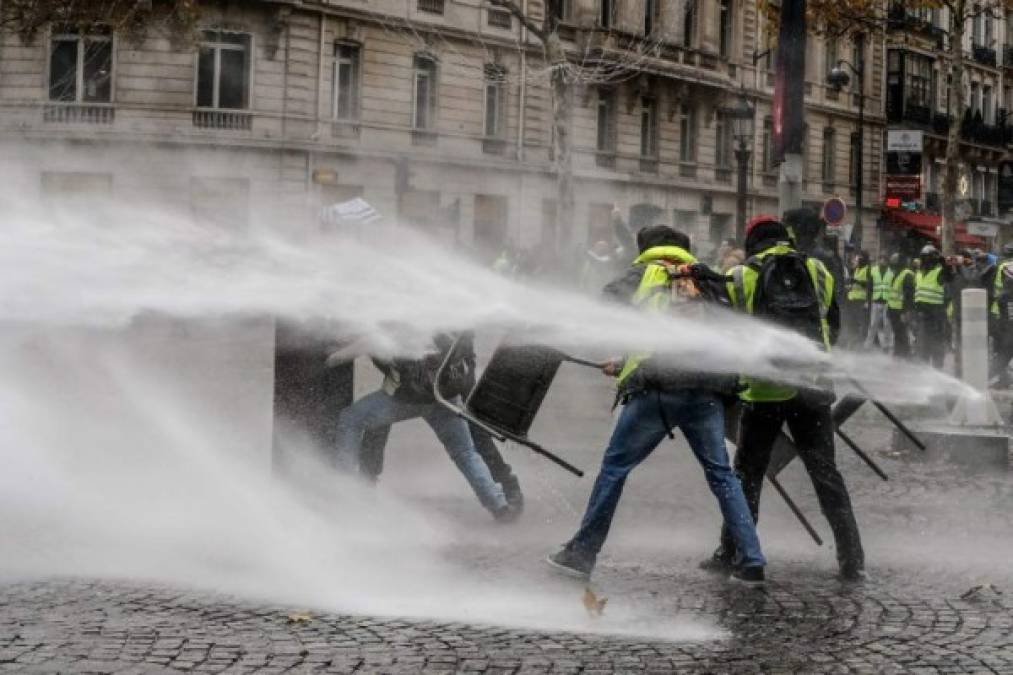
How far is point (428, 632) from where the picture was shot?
206 inches

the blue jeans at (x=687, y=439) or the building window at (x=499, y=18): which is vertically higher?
the building window at (x=499, y=18)

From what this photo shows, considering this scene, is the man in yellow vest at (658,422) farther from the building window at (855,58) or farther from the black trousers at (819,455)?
the building window at (855,58)

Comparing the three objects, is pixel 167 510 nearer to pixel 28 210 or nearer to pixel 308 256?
pixel 308 256

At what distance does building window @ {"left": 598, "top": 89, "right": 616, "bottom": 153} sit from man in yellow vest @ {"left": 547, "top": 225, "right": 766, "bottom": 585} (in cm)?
3268

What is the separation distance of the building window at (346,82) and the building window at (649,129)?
35.4 ft

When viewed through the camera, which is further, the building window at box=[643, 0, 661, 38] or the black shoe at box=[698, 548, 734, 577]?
the building window at box=[643, 0, 661, 38]

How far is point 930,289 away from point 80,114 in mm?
18682

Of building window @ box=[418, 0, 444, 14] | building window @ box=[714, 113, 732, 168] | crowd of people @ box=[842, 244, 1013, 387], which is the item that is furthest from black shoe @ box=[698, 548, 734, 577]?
building window @ box=[714, 113, 732, 168]

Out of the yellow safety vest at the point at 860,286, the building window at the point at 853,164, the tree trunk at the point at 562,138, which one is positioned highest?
the building window at the point at 853,164

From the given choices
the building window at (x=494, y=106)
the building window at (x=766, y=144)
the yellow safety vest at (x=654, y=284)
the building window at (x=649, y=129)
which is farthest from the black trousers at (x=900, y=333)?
the building window at (x=766, y=144)

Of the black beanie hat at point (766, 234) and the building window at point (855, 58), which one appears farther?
the building window at point (855, 58)

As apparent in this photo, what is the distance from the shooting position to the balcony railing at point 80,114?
28469 mm

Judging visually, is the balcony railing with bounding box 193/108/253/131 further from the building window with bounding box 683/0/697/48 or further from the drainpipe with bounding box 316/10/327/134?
the building window with bounding box 683/0/697/48

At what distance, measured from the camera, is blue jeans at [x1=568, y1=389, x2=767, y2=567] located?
6.16 m
